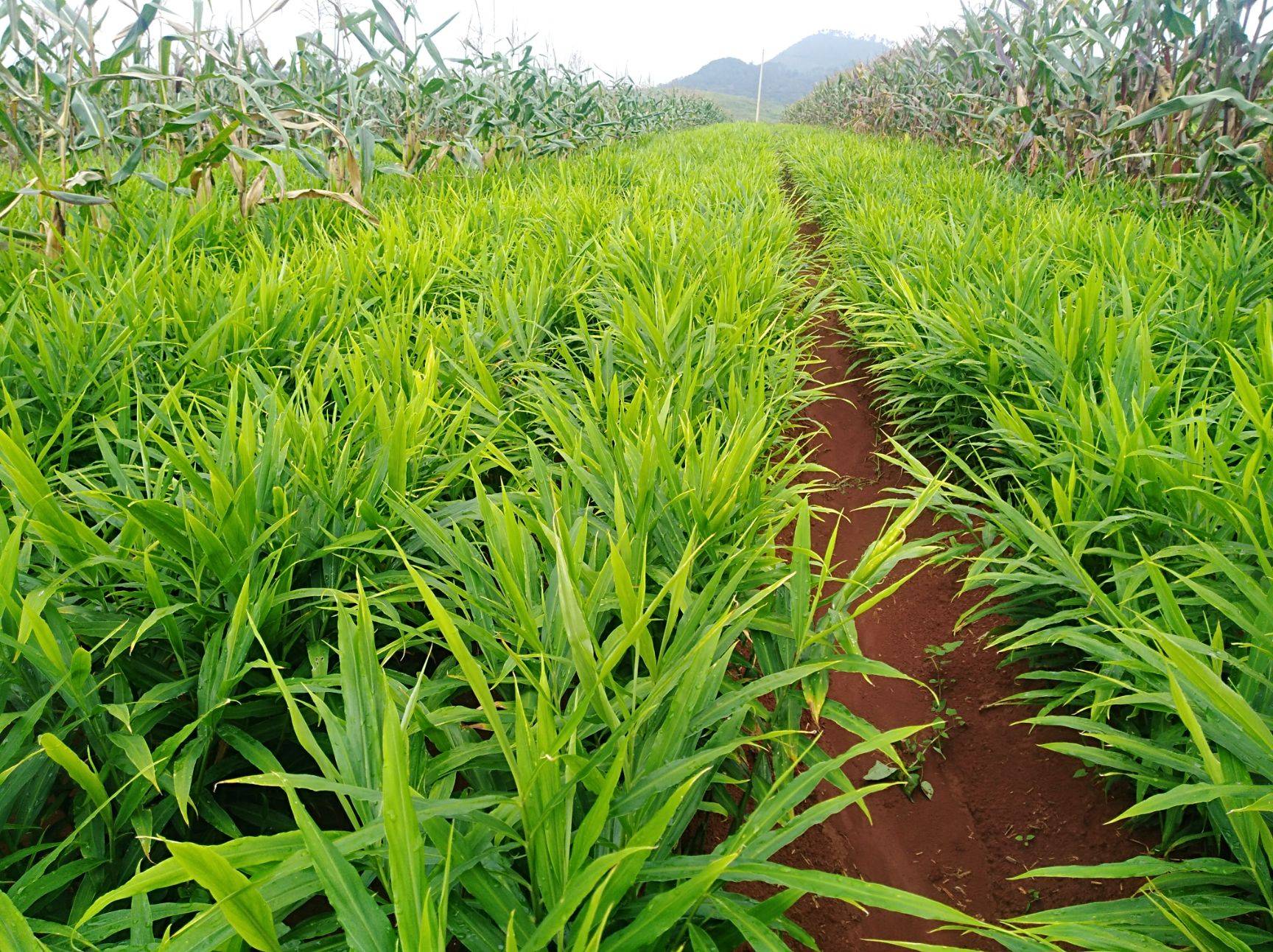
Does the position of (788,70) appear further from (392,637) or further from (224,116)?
(392,637)

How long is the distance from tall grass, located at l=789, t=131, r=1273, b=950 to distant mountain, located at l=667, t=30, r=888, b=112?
64.9 m

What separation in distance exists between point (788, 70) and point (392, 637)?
90.0 meters

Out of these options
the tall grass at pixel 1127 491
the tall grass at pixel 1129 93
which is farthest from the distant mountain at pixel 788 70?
the tall grass at pixel 1127 491

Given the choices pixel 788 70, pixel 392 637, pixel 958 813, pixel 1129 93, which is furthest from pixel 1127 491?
pixel 788 70

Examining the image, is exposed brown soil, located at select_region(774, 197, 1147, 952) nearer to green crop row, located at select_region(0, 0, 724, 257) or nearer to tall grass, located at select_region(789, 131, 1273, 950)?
tall grass, located at select_region(789, 131, 1273, 950)

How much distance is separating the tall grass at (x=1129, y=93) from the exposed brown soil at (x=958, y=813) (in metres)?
2.37

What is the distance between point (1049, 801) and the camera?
3.98ft

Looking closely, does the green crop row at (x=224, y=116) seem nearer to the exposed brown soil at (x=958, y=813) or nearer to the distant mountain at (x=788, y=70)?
the exposed brown soil at (x=958, y=813)

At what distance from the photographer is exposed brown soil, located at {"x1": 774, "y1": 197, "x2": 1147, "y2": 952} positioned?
3.51 ft

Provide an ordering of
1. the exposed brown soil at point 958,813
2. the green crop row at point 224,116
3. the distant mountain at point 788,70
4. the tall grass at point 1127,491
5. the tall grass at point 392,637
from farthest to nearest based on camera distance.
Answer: the distant mountain at point 788,70 → the green crop row at point 224,116 → the exposed brown soil at point 958,813 → the tall grass at point 1127,491 → the tall grass at point 392,637

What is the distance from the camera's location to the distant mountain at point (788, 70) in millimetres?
70662

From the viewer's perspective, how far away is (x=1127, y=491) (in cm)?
139

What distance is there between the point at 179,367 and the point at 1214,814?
6.52ft

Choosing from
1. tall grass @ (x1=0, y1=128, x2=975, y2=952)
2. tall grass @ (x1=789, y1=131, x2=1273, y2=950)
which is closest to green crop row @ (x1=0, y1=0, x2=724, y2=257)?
tall grass @ (x1=0, y1=128, x2=975, y2=952)
